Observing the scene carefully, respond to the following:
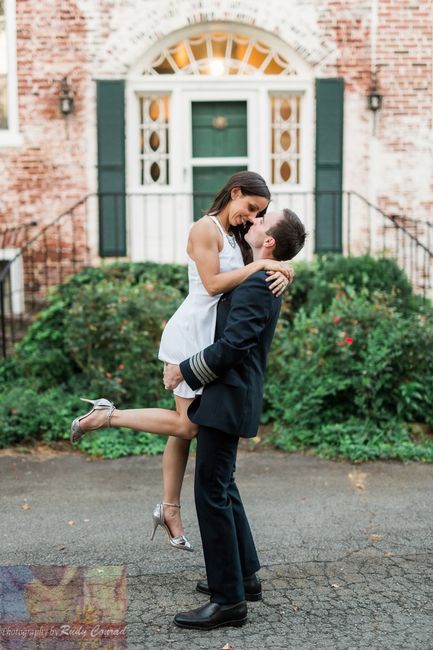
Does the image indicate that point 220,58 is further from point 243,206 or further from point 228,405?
point 228,405

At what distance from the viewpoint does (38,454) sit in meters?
6.93

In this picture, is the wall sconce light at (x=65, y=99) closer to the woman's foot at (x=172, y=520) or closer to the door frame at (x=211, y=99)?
the door frame at (x=211, y=99)

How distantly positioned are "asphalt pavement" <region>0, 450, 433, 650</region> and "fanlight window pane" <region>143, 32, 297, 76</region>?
18.5ft

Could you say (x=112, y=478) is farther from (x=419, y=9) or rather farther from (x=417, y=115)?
(x=419, y=9)

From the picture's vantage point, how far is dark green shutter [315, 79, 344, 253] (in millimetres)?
10484

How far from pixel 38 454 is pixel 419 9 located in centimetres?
709

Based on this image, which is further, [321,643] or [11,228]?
[11,228]

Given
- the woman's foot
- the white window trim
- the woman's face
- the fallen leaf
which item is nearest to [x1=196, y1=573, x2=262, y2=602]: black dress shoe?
the woman's foot

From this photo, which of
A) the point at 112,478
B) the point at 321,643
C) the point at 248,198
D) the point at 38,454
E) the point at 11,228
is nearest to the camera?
the point at 321,643

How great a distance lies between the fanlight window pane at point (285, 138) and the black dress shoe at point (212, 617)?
25.3 feet

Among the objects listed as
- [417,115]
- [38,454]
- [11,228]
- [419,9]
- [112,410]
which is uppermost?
[419,9]

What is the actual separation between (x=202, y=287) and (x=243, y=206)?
419 mm

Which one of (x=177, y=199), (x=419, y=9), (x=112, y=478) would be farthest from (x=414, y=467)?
(x=419, y=9)

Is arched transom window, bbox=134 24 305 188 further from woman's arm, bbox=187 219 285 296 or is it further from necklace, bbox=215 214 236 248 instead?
woman's arm, bbox=187 219 285 296
